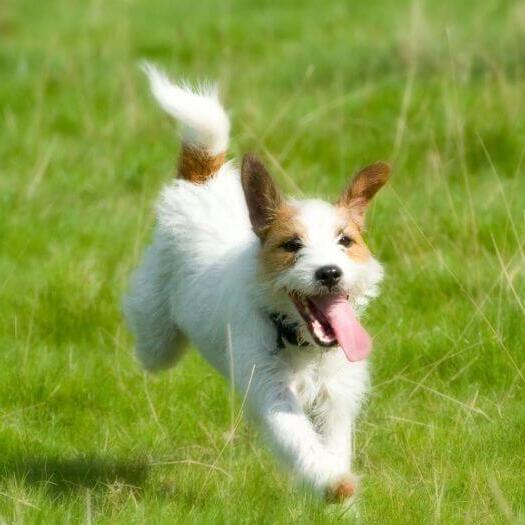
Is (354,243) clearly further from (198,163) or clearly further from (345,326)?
(198,163)

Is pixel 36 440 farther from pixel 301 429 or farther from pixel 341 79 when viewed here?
pixel 341 79

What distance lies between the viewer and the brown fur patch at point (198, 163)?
5.80 meters

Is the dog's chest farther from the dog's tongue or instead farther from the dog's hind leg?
the dog's hind leg

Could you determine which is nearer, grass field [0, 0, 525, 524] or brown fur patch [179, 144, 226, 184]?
grass field [0, 0, 525, 524]

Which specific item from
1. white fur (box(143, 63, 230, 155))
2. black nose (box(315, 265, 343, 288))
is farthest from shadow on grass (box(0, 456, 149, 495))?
white fur (box(143, 63, 230, 155))

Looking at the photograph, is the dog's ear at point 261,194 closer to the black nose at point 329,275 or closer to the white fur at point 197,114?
the black nose at point 329,275

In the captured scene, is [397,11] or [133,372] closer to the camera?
[133,372]

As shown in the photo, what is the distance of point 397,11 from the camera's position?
13.6 metres

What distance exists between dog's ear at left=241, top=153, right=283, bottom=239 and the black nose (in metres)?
0.51

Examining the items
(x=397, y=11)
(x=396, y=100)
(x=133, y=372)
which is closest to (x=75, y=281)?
(x=133, y=372)

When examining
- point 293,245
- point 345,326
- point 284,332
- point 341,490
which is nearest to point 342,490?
point 341,490

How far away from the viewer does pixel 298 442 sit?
4.46 meters

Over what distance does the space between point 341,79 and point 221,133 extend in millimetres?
4292

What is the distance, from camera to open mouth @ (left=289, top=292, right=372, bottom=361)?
14.6ft
